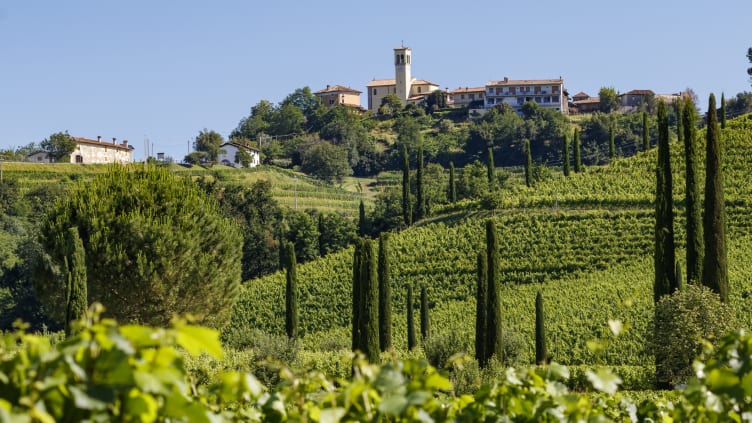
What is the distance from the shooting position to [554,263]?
44.6 m

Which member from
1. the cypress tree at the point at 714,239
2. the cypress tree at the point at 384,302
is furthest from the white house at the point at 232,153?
the cypress tree at the point at 714,239

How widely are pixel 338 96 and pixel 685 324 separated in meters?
109

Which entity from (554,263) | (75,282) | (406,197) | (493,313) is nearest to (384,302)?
(493,313)

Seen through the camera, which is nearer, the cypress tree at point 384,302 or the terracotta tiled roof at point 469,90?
the cypress tree at point 384,302

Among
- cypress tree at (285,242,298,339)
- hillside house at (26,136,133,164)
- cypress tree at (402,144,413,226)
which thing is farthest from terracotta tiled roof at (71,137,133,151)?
cypress tree at (285,242,298,339)

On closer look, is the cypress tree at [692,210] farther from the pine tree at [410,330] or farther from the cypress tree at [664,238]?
the pine tree at [410,330]

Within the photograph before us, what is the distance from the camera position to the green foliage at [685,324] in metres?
22.5

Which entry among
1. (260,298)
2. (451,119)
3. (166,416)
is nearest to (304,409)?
(166,416)

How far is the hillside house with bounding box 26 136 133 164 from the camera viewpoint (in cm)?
8150

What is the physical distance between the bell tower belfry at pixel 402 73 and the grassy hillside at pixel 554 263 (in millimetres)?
70683

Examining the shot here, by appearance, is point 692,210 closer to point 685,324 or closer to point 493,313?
point 685,324

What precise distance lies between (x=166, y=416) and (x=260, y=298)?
4609 cm

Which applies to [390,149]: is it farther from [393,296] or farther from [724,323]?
[724,323]

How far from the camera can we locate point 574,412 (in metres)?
3.11
